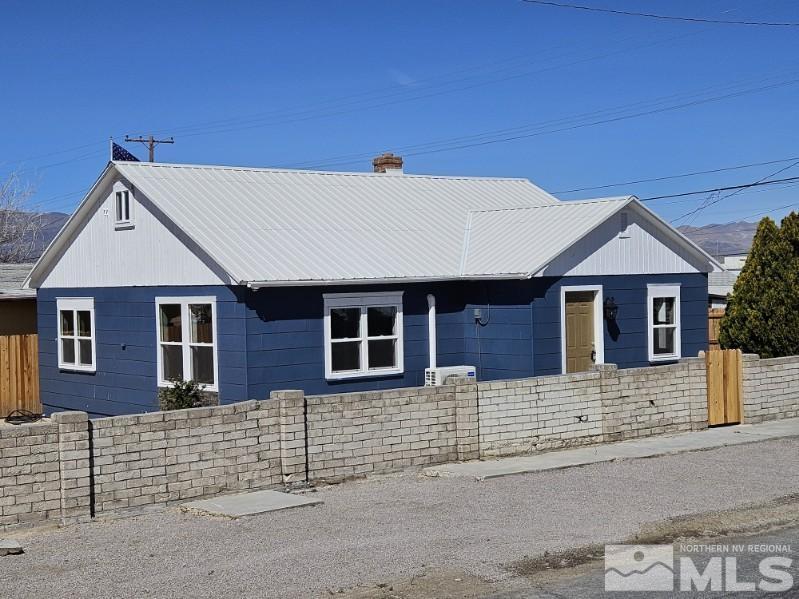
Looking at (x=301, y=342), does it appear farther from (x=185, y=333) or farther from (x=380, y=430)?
(x=380, y=430)

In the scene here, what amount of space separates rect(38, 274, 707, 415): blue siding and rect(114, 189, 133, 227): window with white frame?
1.28 metres

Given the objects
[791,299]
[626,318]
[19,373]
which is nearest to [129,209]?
[19,373]

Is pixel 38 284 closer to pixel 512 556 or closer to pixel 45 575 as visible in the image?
pixel 45 575

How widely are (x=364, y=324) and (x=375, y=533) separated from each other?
27.3 ft

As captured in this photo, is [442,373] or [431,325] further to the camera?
[431,325]

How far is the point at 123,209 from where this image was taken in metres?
20.3

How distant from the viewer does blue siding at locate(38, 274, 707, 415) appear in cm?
1769

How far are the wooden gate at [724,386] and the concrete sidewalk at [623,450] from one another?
23 centimetres

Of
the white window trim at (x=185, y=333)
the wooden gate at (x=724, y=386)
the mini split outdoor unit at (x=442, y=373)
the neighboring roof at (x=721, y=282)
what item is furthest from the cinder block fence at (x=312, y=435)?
the neighboring roof at (x=721, y=282)

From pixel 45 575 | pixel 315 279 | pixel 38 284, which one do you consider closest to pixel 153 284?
pixel 315 279

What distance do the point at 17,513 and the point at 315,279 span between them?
25.1 ft

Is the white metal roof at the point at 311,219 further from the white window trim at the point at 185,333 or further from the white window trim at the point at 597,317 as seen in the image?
the white window trim at the point at 597,317

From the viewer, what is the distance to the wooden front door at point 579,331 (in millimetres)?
19812

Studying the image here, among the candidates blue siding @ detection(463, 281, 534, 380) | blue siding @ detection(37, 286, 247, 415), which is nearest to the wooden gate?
blue siding @ detection(463, 281, 534, 380)
